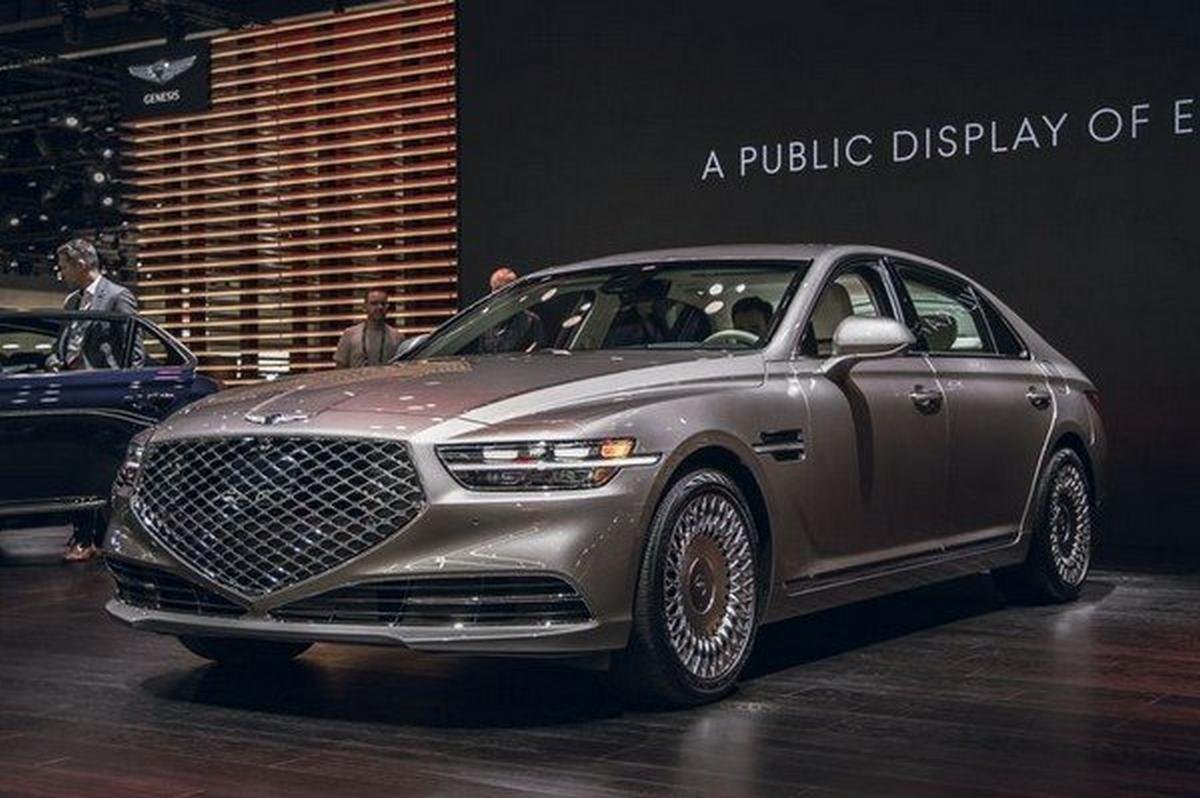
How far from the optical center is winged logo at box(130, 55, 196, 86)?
13828mm

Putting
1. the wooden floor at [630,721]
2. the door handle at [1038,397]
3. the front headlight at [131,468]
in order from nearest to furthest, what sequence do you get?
1. the wooden floor at [630,721]
2. the front headlight at [131,468]
3. the door handle at [1038,397]

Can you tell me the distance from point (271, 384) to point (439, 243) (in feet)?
23.8

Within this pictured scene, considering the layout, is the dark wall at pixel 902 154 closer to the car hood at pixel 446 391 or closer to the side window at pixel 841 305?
the side window at pixel 841 305

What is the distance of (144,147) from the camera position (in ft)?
46.7

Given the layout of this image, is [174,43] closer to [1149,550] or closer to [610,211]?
[610,211]

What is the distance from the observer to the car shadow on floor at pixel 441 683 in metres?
4.69

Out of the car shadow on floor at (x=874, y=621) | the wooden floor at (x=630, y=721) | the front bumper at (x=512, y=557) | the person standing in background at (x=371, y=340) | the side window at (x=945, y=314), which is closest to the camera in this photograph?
the wooden floor at (x=630, y=721)

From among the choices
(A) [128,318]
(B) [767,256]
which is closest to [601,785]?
(B) [767,256]

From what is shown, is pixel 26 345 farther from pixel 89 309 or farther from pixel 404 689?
pixel 404 689

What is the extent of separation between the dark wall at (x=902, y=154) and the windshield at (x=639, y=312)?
14.0 feet

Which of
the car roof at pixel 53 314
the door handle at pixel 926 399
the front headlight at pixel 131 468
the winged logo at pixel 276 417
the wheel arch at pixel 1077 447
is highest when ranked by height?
the car roof at pixel 53 314

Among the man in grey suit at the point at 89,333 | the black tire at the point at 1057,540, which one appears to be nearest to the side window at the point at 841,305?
the black tire at the point at 1057,540

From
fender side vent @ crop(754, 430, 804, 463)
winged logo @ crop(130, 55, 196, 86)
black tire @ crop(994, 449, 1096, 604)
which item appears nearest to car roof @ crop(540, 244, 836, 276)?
fender side vent @ crop(754, 430, 804, 463)

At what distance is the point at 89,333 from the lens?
8984mm
